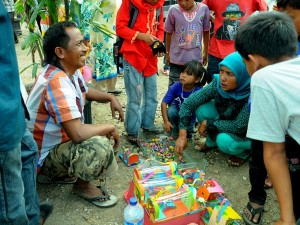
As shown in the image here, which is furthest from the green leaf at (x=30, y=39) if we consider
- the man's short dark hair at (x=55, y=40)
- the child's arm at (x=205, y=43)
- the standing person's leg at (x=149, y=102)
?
the child's arm at (x=205, y=43)

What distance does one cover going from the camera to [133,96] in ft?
10.6

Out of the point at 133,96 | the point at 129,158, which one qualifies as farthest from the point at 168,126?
the point at 129,158

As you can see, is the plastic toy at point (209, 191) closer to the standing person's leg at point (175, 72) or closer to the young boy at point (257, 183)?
the young boy at point (257, 183)

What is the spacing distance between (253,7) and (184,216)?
2388 millimetres

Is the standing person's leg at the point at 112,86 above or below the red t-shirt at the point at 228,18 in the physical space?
below

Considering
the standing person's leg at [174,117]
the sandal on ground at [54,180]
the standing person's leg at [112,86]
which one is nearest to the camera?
the sandal on ground at [54,180]

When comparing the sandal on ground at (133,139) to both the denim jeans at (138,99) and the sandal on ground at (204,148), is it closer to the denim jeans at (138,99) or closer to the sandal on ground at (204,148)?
the denim jeans at (138,99)

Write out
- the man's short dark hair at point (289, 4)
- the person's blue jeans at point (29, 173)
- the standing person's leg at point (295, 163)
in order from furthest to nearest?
the man's short dark hair at point (289, 4)
the standing person's leg at point (295, 163)
the person's blue jeans at point (29, 173)

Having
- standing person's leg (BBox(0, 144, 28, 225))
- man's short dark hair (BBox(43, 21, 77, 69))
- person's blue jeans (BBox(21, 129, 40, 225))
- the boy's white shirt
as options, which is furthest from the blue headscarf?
standing person's leg (BBox(0, 144, 28, 225))

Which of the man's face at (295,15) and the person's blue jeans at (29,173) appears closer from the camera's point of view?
the person's blue jeans at (29,173)

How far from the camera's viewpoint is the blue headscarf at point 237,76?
2.82 m

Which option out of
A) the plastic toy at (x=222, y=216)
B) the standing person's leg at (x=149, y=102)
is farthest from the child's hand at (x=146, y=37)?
the plastic toy at (x=222, y=216)

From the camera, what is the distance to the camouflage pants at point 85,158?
2.28 metres

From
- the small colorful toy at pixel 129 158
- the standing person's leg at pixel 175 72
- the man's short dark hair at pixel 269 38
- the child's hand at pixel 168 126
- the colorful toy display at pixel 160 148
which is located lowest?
→ the colorful toy display at pixel 160 148
